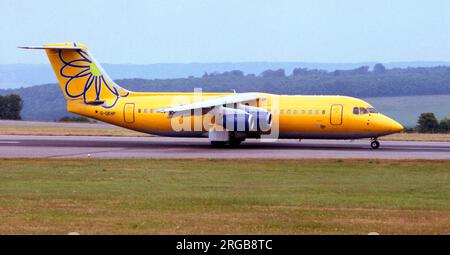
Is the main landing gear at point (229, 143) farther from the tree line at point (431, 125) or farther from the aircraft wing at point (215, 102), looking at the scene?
the tree line at point (431, 125)

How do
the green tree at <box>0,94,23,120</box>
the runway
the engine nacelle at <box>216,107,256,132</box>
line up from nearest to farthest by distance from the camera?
the runway
the engine nacelle at <box>216,107,256,132</box>
the green tree at <box>0,94,23,120</box>

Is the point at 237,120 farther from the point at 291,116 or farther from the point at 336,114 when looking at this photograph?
the point at 336,114

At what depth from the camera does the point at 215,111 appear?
44125 mm

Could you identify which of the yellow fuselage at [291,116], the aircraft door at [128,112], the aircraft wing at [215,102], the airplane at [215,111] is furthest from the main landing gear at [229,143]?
the aircraft door at [128,112]

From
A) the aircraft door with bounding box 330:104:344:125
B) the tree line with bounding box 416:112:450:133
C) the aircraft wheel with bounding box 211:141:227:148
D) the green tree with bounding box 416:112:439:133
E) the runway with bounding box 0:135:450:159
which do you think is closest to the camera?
the runway with bounding box 0:135:450:159

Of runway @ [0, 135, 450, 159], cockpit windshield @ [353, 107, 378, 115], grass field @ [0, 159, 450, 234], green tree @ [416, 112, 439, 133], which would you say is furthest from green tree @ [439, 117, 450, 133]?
grass field @ [0, 159, 450, 234]

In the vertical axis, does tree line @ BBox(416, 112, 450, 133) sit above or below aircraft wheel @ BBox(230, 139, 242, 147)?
below

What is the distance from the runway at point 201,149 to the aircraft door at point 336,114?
1256mm

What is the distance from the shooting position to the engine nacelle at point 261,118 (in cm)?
4356

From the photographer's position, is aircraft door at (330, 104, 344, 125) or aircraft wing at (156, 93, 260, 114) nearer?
Result: aircraft wing at (156, 93, 260, 114)

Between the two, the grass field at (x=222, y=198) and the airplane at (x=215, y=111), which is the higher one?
the airplane at (x=215, y=111)

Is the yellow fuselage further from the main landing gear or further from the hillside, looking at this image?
the hillside

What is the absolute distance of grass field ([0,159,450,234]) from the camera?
707 inches
